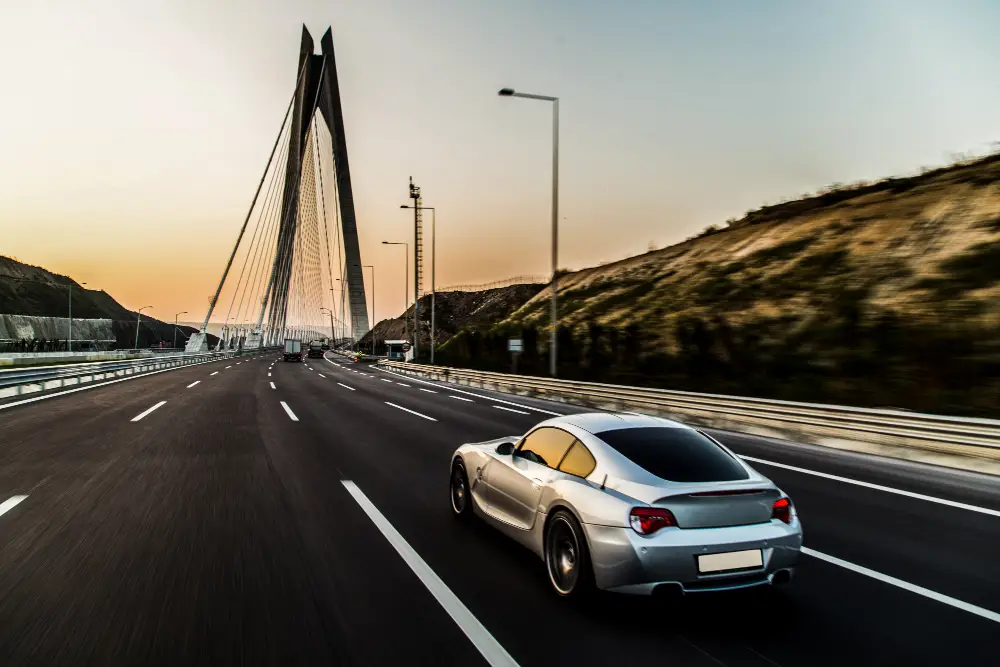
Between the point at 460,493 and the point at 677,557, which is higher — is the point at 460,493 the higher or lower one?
the lower one

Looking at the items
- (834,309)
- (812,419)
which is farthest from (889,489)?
(834,309)

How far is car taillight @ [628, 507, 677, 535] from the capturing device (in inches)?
165

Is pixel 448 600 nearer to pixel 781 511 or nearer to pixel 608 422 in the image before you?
→ pixel 608 422

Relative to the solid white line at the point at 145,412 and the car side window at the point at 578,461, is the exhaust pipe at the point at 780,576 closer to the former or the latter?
the car side window at the point at 578,461

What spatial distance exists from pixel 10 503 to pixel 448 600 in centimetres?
557

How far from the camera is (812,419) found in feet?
42.5

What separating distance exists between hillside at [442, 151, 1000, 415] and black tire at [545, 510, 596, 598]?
52.7ft

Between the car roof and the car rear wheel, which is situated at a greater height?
the car roof

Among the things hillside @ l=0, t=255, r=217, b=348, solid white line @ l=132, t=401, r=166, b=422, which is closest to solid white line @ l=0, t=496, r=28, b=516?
solid white line @ l=132, t=401, r=166, b=422

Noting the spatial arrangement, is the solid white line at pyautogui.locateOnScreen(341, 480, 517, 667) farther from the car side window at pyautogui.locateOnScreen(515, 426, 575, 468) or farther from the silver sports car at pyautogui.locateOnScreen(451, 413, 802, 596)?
the car side window at pyautogui.locateOnScreen(515, 426, 575, 468)

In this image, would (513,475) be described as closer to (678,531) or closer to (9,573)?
(678,531)

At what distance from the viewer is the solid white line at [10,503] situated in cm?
696

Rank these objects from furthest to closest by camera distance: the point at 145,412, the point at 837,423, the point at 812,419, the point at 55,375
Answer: the point at 55,375 → the point at 145,412 → the point at 812,419 → the point at 837,423

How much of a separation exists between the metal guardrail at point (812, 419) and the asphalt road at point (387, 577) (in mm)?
798
